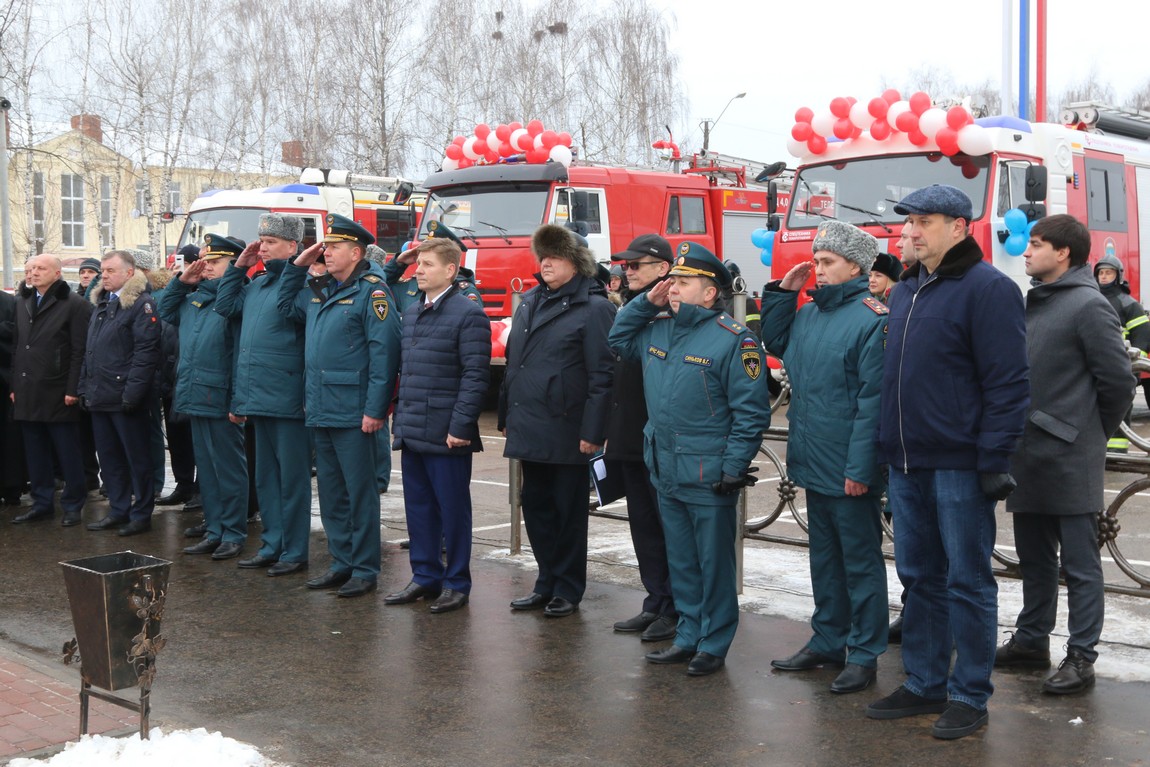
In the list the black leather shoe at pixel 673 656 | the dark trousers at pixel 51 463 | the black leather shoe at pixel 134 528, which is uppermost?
the dark trousers at pixel 51 463

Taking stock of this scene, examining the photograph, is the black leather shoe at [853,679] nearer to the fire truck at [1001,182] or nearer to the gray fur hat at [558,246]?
the gray fur hat at [558,246]

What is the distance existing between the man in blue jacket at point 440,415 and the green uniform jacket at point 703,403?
1.33m

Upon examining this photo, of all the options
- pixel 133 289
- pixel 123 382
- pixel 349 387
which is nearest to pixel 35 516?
pixel 123 382

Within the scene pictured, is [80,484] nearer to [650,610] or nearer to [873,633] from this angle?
[650,610]

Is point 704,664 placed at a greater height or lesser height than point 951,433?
lesser

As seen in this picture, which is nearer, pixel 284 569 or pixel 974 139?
pixel 284 569

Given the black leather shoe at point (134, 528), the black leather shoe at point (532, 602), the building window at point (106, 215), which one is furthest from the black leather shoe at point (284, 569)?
the building window at point (106, 215)

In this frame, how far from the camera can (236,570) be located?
7969mm

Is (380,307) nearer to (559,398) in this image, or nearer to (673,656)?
(559,398)

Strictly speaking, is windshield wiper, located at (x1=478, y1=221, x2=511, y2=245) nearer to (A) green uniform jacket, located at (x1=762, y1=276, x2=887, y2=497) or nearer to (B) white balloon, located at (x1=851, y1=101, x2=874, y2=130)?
(B) white balloon, located at (x1=851, y1=101, x2=874, y2=130)

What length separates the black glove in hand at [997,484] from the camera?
4660 mm

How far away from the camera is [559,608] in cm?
677

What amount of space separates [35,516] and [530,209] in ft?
26.7

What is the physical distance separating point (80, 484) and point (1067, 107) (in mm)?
12320
